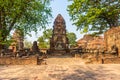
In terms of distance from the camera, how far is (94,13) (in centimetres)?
3391

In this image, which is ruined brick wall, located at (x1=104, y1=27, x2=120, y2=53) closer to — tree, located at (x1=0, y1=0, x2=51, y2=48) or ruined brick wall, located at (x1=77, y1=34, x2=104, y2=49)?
tree, located at (x1=0, y1=0, x2=51, y2=48)

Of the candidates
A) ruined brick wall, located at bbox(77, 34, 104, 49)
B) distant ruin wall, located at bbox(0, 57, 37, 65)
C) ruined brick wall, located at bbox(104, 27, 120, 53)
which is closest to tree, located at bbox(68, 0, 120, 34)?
ruined brick wall, located at bbox(104, 27, 120, 53)

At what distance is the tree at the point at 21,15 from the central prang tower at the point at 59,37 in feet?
21.2

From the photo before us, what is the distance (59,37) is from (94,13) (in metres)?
11.0

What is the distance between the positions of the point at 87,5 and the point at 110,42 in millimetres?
7720

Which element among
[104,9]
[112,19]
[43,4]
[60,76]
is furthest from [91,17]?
[60,76]

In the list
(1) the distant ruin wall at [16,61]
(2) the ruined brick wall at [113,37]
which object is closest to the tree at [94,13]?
(2) the ruined brick wall at [113,37]

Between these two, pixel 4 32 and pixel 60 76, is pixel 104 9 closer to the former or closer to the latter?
pixel 4 32

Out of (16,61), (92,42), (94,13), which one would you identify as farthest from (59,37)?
(92,42)

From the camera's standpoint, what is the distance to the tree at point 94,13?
1335 inches

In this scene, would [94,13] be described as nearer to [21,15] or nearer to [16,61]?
[21,15]

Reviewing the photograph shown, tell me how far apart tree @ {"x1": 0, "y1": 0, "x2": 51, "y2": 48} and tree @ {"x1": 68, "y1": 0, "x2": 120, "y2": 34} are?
4.11 meters

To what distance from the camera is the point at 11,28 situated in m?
32.0

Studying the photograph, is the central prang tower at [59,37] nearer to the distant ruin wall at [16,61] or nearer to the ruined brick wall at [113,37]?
the ruined brick wall at [113,37]
